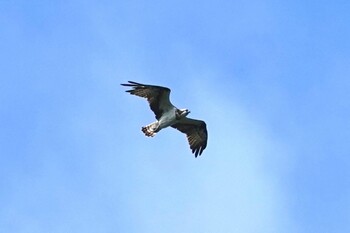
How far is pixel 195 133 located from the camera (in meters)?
63.4

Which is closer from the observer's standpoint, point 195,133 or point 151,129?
point 151,129

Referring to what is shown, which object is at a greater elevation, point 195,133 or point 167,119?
point 195,133

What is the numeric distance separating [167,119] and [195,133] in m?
3.37

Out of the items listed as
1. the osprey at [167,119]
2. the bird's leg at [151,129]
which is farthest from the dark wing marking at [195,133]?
the bird's leg at [151,129]

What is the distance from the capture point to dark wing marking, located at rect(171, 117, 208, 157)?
62969 millimetres

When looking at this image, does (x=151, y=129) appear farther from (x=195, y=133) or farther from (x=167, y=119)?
(x=195, y=133)

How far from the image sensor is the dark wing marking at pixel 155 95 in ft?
193

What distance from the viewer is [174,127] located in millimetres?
63156

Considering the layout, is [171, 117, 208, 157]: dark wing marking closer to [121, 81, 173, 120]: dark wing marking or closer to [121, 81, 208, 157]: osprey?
[121, 81, 208, 157]: osprey

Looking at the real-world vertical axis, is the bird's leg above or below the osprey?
below

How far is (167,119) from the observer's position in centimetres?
6059

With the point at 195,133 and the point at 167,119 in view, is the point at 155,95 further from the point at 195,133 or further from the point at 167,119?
the point at 195,133

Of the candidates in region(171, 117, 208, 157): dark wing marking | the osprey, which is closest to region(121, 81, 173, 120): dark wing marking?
the osprey

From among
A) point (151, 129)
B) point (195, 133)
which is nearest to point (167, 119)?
point (151, 129)
